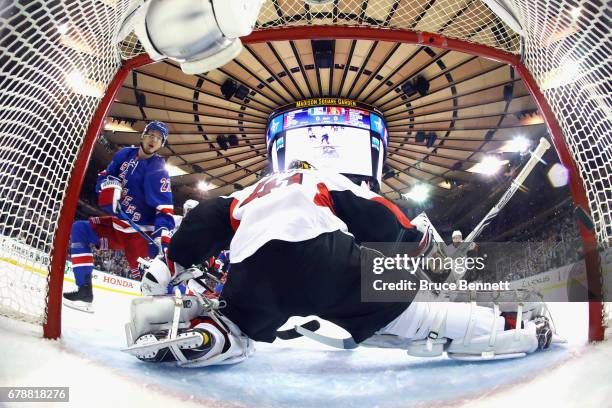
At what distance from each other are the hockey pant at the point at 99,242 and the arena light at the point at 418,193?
7412 mm

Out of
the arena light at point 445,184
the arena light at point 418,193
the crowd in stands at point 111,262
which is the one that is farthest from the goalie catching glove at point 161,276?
the arena light at point 445,184

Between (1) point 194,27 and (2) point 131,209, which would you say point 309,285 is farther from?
(2) point 131,209

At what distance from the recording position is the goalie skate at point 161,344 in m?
1.12

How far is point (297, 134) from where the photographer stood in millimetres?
5527

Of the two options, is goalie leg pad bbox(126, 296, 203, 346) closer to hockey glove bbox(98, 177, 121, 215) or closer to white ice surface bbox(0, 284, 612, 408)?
white ice surface bbox(0, 284, 612, 408)

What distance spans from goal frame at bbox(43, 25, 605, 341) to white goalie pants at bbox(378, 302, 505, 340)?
30 centimetres

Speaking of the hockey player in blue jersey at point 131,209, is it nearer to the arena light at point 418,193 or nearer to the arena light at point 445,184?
the arena light at point 418,193

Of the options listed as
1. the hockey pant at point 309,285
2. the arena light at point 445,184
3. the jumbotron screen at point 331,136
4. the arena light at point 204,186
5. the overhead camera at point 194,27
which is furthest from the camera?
the arena light at point 445,184

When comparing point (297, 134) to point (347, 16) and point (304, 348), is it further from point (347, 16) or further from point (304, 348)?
point (304, 348)

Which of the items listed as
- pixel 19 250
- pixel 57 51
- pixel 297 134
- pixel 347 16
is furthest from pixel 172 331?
pixel 297 134

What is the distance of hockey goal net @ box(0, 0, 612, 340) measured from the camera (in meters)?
1.20

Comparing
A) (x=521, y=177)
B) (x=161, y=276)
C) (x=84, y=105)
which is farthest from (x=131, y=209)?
(x=521, y=177)

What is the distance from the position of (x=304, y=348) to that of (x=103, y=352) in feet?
2.34

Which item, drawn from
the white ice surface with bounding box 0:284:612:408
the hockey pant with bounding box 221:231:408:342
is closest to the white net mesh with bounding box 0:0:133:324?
the white ice surface with bounding box 0:284:612:408
